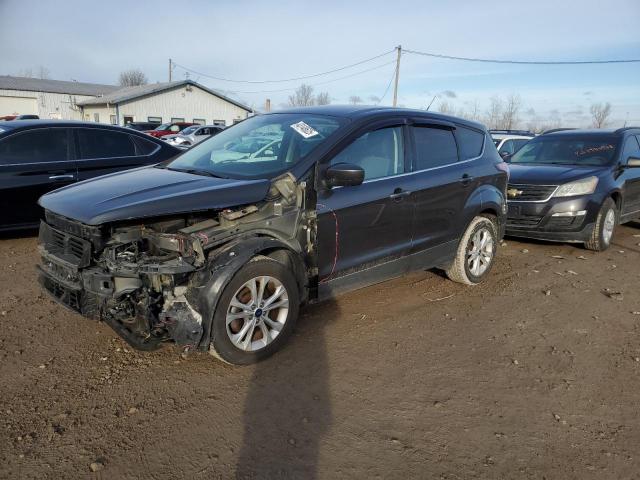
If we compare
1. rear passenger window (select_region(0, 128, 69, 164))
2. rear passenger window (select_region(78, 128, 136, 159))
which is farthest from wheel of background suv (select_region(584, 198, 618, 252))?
rear passenger window (select_region(0, 128, 69, 164))

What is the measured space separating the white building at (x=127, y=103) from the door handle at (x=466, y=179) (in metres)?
36.4

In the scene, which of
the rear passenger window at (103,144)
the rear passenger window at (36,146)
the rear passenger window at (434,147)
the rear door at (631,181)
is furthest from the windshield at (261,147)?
the rear door at (631,181)

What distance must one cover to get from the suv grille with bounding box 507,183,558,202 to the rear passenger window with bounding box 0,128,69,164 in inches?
242

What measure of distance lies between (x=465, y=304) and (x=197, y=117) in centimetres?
3981

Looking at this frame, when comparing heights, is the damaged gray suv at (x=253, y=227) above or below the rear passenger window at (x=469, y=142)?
below

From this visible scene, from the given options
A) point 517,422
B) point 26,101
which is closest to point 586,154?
point 517,422

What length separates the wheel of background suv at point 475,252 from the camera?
16.5 feet

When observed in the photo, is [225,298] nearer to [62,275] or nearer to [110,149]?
[62,275]

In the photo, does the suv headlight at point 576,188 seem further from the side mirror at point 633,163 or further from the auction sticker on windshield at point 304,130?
the auction sticker on windshield at point 304,130

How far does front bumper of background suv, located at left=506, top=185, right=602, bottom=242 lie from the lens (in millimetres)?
6480

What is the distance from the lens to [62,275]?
333 centimetres

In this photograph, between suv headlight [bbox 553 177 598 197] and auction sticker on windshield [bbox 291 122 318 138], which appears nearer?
auction sticker on windshield [bbox 291 122 318 138]

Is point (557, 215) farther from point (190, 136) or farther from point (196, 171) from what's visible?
point (190, 136)

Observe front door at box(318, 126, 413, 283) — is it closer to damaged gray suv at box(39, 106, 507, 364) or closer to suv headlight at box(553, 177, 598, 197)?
damaged gray suv at box(39, 106, 507, 364)
